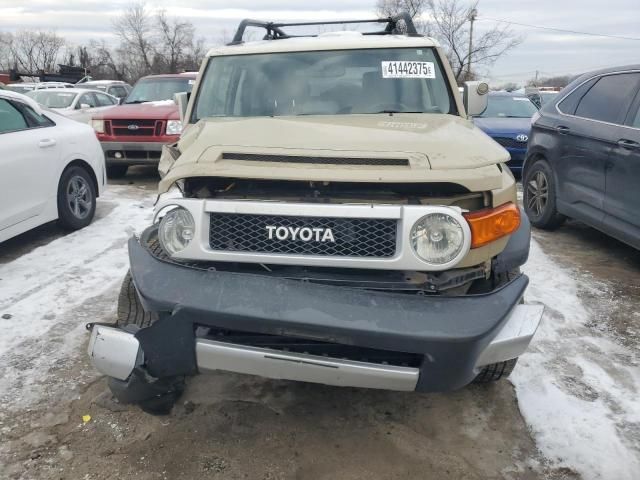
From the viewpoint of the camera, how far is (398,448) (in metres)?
2.75

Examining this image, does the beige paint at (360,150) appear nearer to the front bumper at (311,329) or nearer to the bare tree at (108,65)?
the front bumper at (311,329)

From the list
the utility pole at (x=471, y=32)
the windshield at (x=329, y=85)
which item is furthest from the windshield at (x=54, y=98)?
the utility pole at (x=471, y=32)

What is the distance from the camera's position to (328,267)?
248 cm

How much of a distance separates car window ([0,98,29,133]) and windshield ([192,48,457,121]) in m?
2.54

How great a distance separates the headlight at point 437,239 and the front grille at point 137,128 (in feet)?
23.8

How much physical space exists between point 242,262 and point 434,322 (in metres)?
0.88

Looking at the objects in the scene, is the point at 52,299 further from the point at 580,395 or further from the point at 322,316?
the point at 580,395

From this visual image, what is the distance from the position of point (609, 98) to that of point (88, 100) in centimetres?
1095

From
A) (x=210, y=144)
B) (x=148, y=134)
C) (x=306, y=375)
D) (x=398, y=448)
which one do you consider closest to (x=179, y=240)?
(x=210, y=144)

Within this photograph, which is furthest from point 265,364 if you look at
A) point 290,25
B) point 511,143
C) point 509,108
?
point 509,108

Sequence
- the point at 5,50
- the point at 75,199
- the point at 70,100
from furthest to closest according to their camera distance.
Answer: the point at 5,50 → the point at 70,100 → the point at 75,199

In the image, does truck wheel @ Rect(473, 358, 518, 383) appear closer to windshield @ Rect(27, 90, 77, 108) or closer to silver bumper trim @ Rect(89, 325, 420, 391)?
silver bumper trim @ Rect(89, 325, 420, 391)

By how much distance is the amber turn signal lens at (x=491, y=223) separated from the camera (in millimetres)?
2420

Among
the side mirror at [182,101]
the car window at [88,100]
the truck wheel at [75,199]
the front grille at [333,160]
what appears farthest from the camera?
the car window at [88,100]
